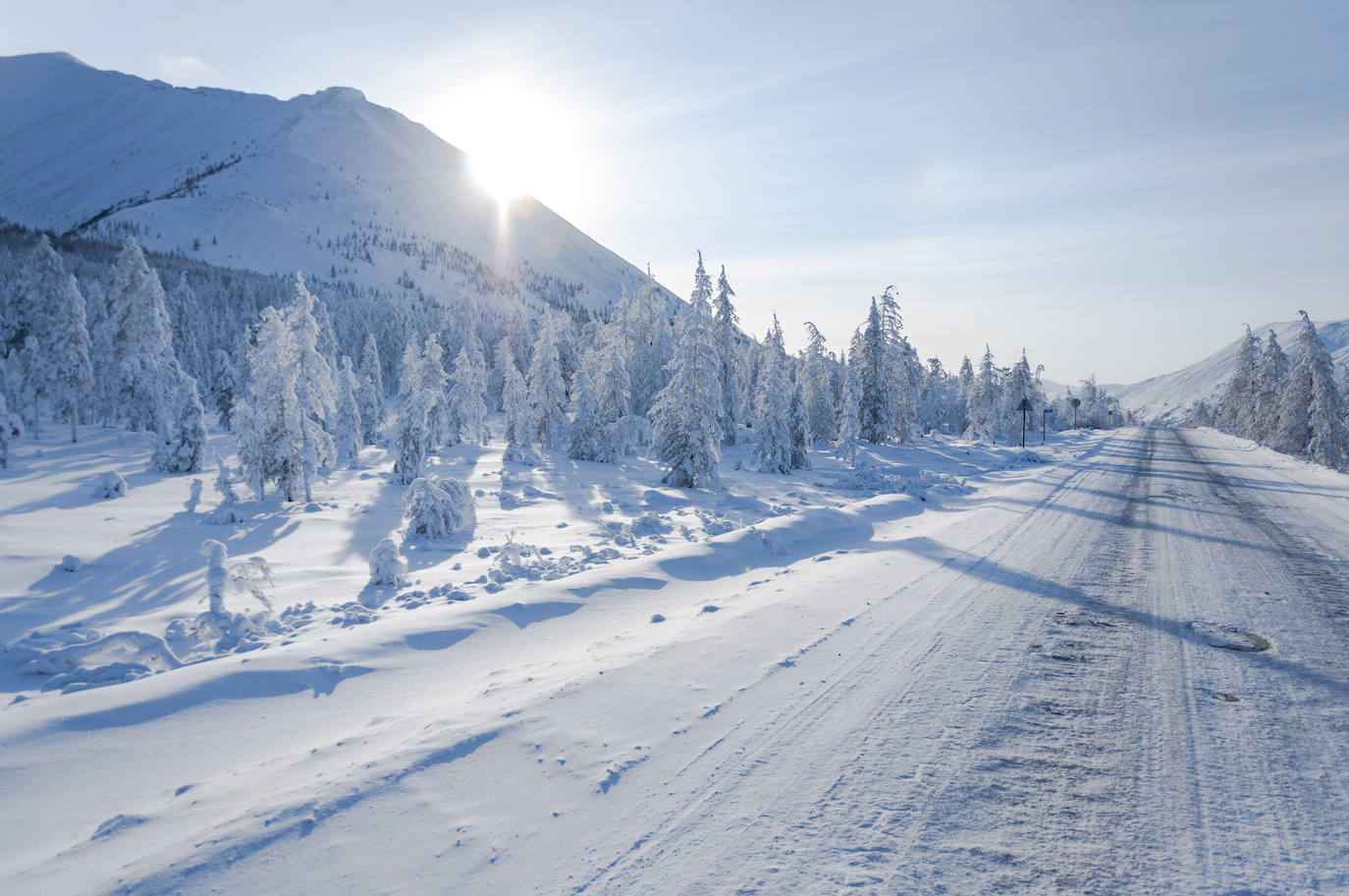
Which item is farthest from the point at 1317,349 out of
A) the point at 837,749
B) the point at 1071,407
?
the point at 1071,407

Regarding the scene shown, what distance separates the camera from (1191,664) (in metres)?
5.33

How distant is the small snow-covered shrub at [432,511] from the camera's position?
13586mm

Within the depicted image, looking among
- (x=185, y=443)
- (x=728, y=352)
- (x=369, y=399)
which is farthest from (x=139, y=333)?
(x=728, y=352)

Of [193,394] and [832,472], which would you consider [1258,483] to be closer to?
[832,472]

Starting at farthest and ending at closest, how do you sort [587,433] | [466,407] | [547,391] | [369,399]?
1. [369,399]
2. [466,407]
3. [547,391]
4. [587,433]

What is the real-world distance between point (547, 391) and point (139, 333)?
26.2 metres

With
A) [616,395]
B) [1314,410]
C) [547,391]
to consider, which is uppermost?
[547,391]

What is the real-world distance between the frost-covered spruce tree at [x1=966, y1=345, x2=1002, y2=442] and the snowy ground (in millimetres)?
52495

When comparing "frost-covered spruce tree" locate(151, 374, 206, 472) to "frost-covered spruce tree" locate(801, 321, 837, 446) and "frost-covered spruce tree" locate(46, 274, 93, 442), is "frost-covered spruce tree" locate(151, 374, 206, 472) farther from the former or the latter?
"frost-covered spruce tree" locate(801, 321, 837, 446)

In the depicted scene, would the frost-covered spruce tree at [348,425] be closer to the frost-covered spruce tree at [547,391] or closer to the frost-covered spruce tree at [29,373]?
the frost-covered spruce tree at [547,391]

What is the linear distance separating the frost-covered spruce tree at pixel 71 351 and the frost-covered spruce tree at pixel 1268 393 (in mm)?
82757

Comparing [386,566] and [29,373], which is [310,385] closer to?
[386,566]

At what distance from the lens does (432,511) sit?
1370cm

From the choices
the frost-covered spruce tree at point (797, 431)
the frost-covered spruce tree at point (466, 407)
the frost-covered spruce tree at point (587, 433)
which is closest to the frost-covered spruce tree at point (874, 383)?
the frost-covered spruce tree at point (797, 431)
